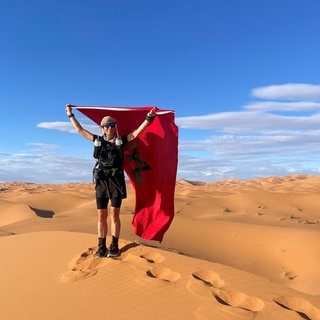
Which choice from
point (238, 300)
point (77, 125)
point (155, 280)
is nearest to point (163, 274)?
point (155, 280)

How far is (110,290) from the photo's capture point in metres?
4.51

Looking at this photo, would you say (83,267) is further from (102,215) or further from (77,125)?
(77,125)

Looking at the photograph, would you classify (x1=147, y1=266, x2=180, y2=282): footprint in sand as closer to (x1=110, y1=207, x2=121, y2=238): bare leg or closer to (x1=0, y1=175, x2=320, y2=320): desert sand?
(x1=0, y1=175, x2=320, y2=320): desert sand

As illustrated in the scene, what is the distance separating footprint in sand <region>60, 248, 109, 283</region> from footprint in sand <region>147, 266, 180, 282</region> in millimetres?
722

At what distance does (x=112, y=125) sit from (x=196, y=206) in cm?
1182

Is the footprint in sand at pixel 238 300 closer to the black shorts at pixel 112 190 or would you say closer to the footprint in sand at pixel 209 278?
the footprint in sand at pixel 209 278

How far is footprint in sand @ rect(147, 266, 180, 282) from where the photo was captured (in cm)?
468

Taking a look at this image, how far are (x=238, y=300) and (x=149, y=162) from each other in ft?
8.95

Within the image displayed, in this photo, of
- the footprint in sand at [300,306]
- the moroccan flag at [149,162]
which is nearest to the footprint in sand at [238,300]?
the footprint in sand at [300,306]

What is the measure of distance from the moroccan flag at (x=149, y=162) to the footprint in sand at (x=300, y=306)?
2.35 metres

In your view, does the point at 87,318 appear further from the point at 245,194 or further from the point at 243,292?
the point at 245,194

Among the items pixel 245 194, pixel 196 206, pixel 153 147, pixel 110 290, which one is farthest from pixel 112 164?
pixel 245 194

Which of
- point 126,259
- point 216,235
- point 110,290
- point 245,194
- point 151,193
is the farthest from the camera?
point 245,194

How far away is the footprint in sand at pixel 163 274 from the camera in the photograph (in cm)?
468
